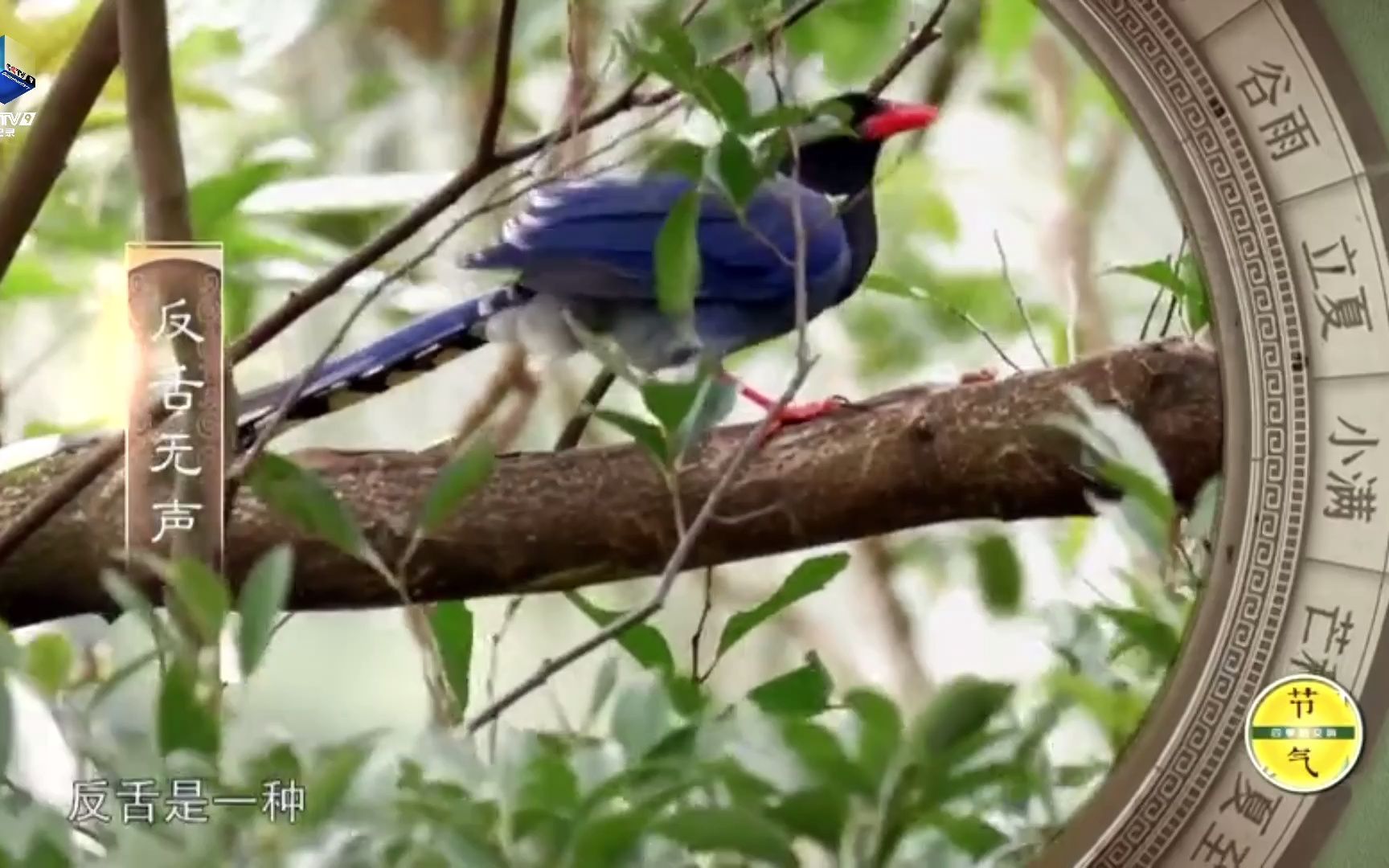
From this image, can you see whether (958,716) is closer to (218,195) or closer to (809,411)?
(809,411)

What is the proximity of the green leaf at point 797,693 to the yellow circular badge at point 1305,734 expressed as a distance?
203 mm

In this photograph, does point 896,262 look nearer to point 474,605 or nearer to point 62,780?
point 474,605

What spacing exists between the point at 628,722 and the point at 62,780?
26 centimetres

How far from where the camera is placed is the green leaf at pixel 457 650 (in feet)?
2.25

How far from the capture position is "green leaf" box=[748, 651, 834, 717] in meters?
0.69

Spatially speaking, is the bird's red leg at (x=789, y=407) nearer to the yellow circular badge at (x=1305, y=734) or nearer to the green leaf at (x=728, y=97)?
the green leaf at (x=728, y=97)

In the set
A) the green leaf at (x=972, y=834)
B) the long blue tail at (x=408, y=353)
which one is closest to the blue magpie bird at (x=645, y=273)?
the long blue tail at (x=408, y=353)

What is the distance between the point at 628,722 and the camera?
0.65 m

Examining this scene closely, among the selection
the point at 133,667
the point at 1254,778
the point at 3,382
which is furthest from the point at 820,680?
the point at 3,382

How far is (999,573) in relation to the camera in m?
0.73

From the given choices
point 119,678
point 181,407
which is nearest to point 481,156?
point 181,407

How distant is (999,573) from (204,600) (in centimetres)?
38

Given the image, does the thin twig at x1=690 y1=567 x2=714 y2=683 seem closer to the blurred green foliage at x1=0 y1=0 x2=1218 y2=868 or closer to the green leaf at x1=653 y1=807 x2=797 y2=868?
the blurred green foliage at x1=0 y1=0 x2=1218 y2=868

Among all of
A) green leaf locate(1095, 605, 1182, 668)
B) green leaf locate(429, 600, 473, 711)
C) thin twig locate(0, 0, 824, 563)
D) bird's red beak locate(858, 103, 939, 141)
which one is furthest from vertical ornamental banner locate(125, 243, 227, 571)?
green leaf locate(1095, 605, 1182, 668)
